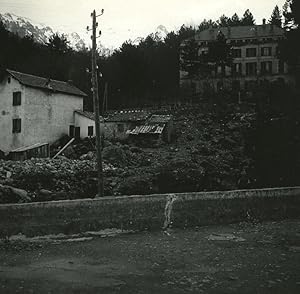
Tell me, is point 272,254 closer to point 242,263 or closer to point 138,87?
point 242,263

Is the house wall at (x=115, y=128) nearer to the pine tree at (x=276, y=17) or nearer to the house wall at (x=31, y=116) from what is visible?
the house wall at (x=31, y=116)

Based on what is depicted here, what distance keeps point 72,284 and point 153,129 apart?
31.9 metres

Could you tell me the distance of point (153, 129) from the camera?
121ft

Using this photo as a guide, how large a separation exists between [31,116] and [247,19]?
58345 millimetres

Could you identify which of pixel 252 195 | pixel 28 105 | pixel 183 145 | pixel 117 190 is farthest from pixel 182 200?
pixel 28 105

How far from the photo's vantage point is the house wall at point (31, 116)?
3559 cm

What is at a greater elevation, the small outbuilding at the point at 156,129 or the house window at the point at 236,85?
the house window at the point at 236,85

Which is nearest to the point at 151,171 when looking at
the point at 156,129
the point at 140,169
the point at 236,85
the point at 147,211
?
the point at 140,169

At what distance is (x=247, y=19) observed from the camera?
79562 millimetres

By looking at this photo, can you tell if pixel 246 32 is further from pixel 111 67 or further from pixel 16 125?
pixel 16 125

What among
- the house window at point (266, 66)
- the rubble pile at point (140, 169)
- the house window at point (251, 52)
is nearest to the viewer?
the rubble pile at point (140, 169)

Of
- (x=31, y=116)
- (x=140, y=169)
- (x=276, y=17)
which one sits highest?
(x=276, y=17)

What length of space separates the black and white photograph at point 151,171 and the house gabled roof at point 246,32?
32 centimetres

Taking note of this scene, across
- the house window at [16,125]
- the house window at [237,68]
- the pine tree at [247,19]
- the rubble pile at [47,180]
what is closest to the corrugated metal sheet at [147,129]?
the rubble pile at [47,180]
